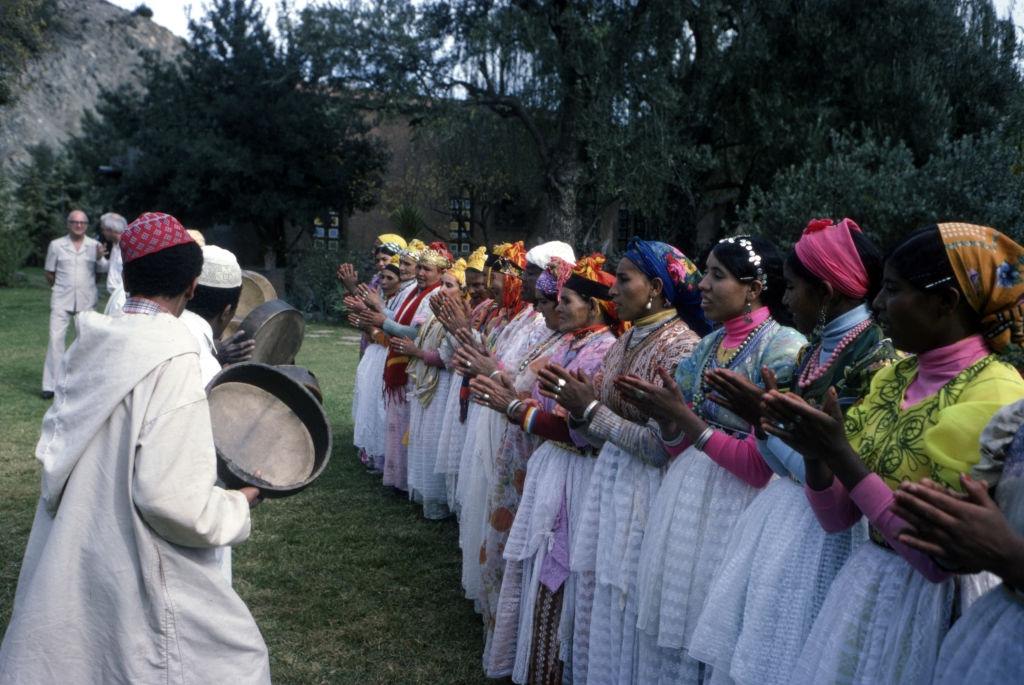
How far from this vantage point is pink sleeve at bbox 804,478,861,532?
254 cm

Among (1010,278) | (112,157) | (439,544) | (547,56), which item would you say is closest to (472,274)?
(439,544)

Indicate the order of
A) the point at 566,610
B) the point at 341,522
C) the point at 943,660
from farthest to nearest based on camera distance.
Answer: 1. the point at 341,522
2. the point at 566,610
3. the point at 943,660

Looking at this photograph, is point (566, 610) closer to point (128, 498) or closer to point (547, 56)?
point (128, 498)

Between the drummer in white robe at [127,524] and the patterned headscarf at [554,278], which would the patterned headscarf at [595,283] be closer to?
the patterned headscarf at [554,278]

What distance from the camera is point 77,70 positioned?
72625 mm

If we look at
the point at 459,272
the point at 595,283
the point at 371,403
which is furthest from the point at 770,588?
the point at 371,403

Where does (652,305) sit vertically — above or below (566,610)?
above

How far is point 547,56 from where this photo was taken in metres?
18.7

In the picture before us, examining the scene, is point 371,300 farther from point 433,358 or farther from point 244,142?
point 244,142

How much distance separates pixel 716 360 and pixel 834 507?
3.17ft

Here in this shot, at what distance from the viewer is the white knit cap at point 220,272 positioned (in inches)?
141

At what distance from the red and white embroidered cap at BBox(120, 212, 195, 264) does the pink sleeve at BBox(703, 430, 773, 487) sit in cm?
189

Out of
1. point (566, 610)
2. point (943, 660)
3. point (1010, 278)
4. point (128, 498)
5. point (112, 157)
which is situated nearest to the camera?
point (943, 660)

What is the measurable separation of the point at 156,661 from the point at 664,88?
17.7m
